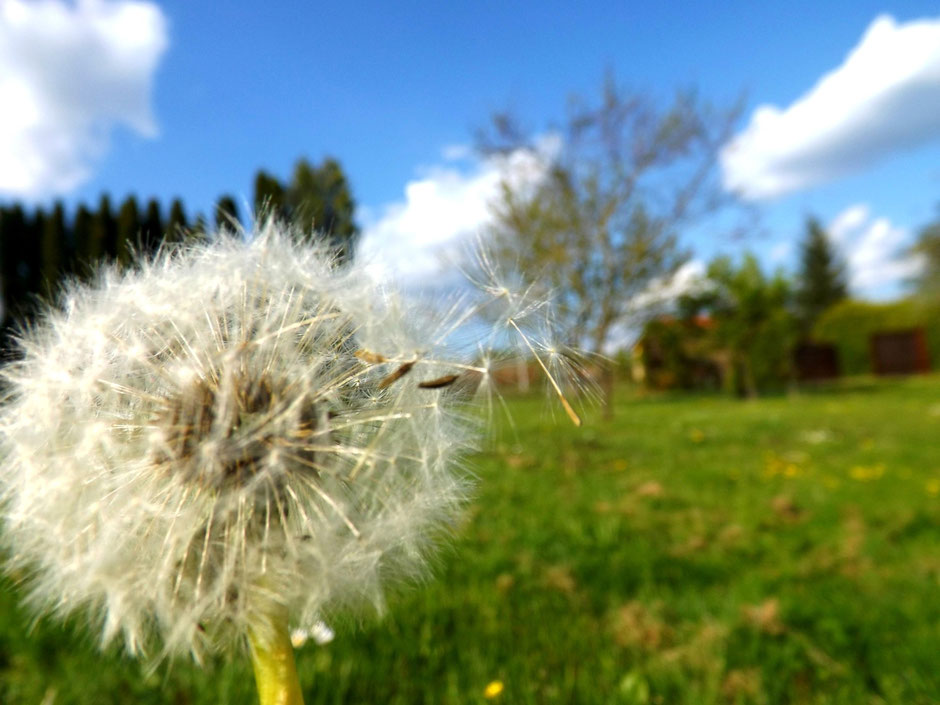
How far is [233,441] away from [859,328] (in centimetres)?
4402

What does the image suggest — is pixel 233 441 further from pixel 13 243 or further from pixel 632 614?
pixel 13 243

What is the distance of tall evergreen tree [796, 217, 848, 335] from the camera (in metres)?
57.3

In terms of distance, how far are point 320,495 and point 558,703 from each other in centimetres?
173

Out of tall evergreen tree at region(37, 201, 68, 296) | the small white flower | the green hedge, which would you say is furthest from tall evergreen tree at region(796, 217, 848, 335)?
the small white flower

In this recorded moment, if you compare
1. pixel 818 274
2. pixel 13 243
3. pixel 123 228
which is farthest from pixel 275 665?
pixel 818 274

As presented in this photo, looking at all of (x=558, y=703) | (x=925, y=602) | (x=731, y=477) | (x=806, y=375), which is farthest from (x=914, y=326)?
(x=558, y=703)

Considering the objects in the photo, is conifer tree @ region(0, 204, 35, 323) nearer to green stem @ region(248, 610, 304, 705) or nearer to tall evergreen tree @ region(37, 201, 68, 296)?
tall evergreen tree @ region(37, 201, 68, 296)

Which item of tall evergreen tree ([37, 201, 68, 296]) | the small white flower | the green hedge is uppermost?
tall evergreen tree ([37, 201, 68, 296])

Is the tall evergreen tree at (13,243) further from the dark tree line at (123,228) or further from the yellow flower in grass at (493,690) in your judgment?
the yellow flower in grass at (493,690)

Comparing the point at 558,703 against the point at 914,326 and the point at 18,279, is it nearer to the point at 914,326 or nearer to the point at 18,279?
the point at 18,279

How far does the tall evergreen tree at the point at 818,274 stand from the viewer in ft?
188

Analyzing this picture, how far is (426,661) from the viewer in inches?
103

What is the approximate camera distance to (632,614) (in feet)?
10.5

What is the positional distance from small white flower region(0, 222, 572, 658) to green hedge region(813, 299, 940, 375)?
4274cm
